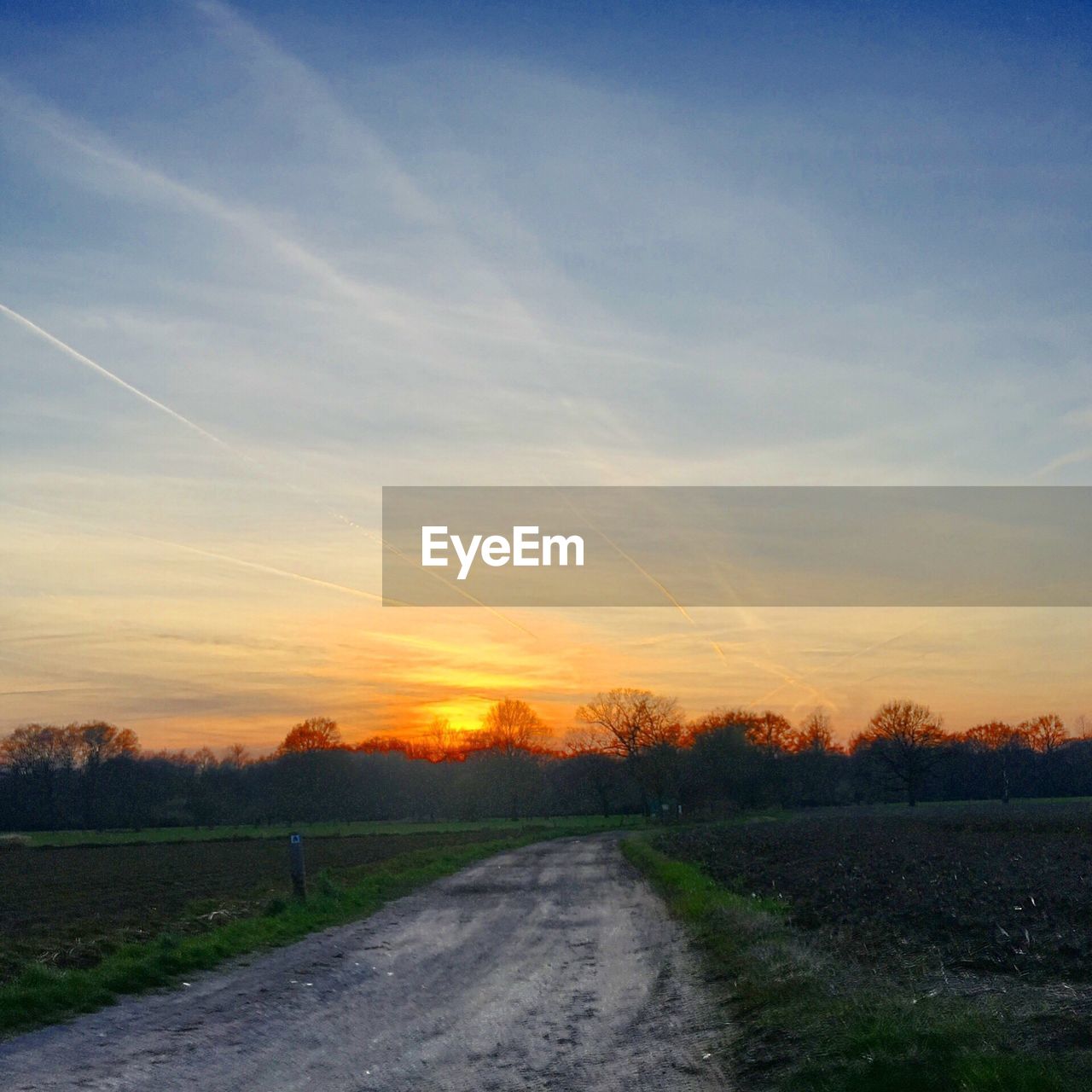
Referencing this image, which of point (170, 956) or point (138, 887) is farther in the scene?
point (138, 887)

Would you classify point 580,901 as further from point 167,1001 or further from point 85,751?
point 85,751

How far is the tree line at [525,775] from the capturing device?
360 feet

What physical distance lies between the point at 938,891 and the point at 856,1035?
14.0 meters

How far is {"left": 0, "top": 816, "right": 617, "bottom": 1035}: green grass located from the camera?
35.8ft

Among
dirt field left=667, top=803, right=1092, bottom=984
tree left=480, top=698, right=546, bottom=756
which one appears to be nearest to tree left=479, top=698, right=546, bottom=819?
tree left=480, top=698, right=546, bottom=756

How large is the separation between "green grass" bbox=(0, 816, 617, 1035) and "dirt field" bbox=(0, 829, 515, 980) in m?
1.00

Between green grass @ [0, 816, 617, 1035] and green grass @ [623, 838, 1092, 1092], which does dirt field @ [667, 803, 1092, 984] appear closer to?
green grass @ [623, 838, 1092, 1092]

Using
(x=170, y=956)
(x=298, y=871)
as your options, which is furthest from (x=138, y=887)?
(x=170, y=956)

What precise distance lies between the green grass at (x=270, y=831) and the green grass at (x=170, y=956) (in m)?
53.2

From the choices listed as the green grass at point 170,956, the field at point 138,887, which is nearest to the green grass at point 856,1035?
the green grass at point 170,956

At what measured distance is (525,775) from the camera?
12306 cm

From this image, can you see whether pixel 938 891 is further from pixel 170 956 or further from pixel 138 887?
pixel 138 887

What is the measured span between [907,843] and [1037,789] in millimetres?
108401

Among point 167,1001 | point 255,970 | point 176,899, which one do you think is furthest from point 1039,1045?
point 176,899
